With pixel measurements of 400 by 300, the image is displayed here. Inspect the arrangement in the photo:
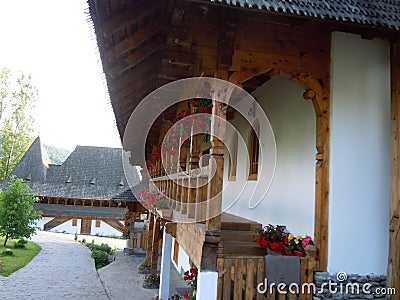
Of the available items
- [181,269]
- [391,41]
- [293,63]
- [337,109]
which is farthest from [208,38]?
[181,269]

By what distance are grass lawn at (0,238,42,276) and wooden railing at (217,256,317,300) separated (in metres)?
12.0

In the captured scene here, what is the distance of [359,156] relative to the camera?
176 inches

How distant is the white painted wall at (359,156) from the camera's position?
4.32 meters

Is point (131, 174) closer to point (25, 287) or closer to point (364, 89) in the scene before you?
point (25, 287)

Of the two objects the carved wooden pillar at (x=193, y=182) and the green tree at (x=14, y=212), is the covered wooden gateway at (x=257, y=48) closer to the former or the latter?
the carved wooden pillar at (x=193, y=182)

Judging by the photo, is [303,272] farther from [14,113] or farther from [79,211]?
[14,113]

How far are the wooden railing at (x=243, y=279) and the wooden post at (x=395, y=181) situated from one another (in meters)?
0.97

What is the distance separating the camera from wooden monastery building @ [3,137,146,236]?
27.0 meters

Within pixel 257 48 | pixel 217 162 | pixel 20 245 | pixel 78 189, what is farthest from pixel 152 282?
pixel 78 189

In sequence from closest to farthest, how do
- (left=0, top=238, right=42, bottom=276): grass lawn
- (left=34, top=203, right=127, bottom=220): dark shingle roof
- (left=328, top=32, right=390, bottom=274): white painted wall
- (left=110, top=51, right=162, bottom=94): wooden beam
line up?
(left=328, top=32, right=390, bottom=274): white painted wall < (left=110, top=51, right=162, bottom=94): wooden beam < (left=0, top=238, right=42, bottom=276): grass lawn < (left=34, top=203, right=127, bottom=220): dark shingle roof

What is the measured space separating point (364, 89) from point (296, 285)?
245cm

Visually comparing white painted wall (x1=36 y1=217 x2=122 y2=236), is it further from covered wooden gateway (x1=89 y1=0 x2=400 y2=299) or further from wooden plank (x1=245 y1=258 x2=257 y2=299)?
wooden plank (x1=245 y1=258 x2=257 y2=299)

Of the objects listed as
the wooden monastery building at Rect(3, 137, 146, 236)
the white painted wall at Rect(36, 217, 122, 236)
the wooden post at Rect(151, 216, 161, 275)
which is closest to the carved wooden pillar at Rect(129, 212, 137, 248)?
the wooden monastery building at Rect(3, 137, 146, 236)

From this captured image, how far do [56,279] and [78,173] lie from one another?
17012mm
